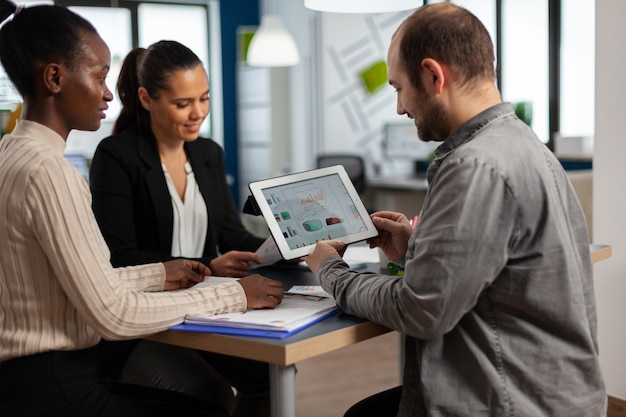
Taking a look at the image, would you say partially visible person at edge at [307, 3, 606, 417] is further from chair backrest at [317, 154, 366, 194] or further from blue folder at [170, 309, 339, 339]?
chair backrest at [317, 154, 366, 194]

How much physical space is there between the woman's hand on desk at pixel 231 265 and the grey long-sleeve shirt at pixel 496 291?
0.67m

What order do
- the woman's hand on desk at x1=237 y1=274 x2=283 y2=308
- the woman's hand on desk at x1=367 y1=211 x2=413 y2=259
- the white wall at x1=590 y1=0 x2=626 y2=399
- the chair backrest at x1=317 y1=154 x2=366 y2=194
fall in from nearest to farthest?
the woman's hand on desk at x1=237 y1=274 x2=283 y2=308, the woman's hand on desk at x1=367 y1=211 x2=413 y2=259, the white wall at x1=590 y1=0 x2=626 y2=399, the chair backrest at x1=317 y1=154 x2=366 y2=194

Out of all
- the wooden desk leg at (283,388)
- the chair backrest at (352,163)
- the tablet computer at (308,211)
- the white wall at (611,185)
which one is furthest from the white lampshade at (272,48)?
the wooden desk leg at (283,388)

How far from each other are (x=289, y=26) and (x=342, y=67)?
0.99 metres

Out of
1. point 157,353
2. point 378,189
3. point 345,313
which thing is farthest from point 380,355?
point 378,189

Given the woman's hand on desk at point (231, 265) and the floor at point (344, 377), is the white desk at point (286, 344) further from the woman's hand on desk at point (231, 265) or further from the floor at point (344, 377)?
the floor at point (344, 377)

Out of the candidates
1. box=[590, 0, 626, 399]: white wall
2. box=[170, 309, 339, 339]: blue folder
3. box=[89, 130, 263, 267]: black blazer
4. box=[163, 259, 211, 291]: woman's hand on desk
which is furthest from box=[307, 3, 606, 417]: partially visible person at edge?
box=[590, 0, 626, 399]: white wall

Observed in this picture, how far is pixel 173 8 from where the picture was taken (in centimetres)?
852

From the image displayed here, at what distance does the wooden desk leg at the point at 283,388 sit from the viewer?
1366 millimetres

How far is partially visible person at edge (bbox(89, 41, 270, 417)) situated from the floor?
102cm

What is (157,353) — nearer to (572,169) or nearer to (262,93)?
(572,169)

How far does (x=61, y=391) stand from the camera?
1.42m

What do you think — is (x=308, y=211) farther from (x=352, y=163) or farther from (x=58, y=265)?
(x=352, y=163)

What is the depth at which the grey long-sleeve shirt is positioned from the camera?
1218mm
